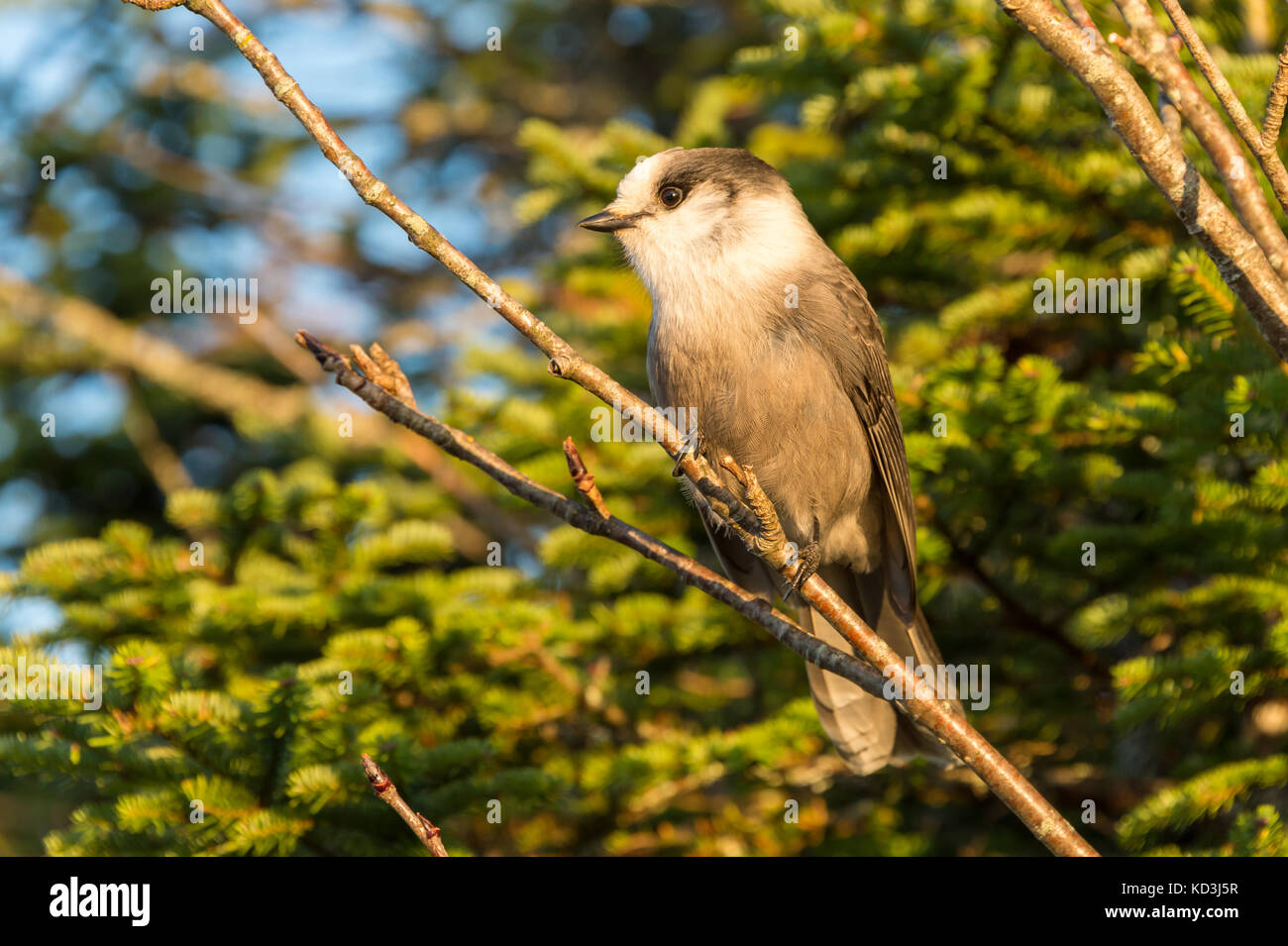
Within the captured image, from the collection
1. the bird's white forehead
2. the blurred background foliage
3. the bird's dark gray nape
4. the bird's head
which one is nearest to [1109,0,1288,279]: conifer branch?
the blurred background foliage

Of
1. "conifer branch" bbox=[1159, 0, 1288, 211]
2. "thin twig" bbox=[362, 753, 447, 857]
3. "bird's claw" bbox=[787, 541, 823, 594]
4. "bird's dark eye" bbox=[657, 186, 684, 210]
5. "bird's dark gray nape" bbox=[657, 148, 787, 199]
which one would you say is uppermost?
"bird's dark gray nape" bbox=[657, 148, 787, 199]

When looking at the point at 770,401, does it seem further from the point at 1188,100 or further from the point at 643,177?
the point at 1188,100

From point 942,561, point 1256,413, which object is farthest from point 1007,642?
point 1256,413

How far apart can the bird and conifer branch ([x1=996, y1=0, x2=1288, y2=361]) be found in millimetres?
1343

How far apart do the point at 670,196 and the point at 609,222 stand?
0.21 m

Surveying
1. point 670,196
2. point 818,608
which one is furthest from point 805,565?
point 670,196

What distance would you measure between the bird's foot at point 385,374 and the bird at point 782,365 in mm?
975

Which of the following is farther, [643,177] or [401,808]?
[643,177]

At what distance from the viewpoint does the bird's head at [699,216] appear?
3.27m

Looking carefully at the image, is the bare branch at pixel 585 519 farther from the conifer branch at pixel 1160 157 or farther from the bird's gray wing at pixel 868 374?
the conifer branch at pixel 1160 157

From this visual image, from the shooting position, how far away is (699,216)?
131 inches

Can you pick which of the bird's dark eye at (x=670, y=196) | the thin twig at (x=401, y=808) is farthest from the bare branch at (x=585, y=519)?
the bird's dark eye at (x=670, y=196)

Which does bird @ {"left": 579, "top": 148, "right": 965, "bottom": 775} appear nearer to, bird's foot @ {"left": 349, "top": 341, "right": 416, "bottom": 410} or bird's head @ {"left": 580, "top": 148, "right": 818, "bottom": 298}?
bird's head @ {"left": 580, "top": 148, "right": 818, "bottom": 298}

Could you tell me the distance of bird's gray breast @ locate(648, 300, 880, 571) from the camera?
A: 313 centimetres
